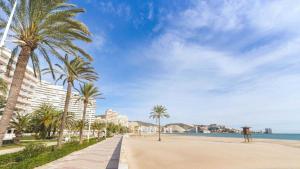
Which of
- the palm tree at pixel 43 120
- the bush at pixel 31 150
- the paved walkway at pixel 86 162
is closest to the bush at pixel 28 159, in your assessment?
the bush at pixel 31 150

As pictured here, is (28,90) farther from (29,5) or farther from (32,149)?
(29,5)

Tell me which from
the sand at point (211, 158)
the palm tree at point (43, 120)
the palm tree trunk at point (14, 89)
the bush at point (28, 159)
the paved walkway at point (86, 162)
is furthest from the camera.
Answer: the palm tree at point (43, 120)

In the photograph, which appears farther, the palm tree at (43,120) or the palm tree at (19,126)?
the palm tree at (43,120)

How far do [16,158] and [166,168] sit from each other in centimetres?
978

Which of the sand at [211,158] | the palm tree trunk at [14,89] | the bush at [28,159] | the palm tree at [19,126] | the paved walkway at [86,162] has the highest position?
the palm tree trunk at [14,89]

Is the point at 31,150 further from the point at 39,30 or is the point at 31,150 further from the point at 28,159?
the point at 39,30

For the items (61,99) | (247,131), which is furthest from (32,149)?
(61,99)

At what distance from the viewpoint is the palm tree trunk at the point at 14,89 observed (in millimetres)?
9427

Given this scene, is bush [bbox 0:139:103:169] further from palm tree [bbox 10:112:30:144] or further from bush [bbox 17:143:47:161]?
palm tree [bbox 10:112:30:144]

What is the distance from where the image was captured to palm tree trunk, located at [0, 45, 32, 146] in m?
9.43

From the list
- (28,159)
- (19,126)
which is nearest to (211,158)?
(28,159)

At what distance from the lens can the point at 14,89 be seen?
32.1ft

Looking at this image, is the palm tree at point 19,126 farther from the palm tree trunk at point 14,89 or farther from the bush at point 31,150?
the palm tree trunk at point 14,89

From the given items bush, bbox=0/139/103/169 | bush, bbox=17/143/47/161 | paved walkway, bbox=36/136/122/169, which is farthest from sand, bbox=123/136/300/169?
bush, bbox=17/143/47/161
